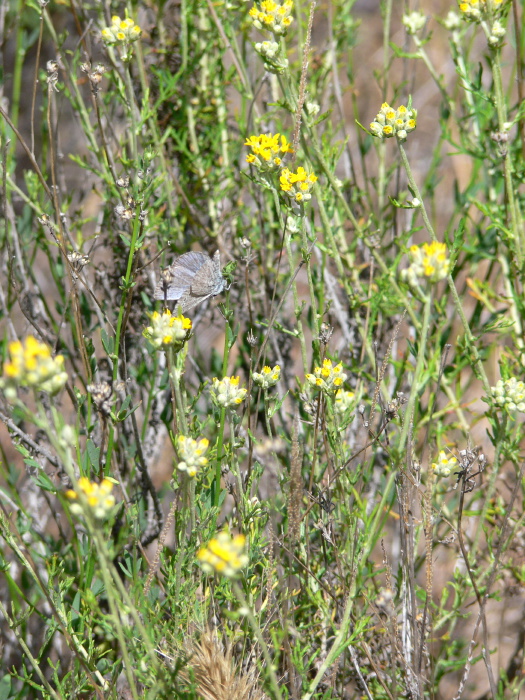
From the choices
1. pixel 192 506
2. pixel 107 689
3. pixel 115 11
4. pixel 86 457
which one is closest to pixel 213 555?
pixel 192 506

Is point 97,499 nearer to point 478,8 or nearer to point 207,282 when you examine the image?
point 207,282

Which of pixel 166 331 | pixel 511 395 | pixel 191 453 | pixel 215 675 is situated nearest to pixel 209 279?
pixel 166 331

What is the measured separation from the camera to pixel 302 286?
4.37 m

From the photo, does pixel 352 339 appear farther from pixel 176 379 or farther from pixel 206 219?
pixel 176 379

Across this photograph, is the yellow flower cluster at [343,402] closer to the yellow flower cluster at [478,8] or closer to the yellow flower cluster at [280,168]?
the yellow flower cluster at [280,168]

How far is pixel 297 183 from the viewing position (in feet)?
4.78

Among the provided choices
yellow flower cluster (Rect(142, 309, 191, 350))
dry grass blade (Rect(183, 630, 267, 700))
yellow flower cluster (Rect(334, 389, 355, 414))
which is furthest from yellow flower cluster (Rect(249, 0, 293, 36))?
dry grass blade (Rect(183, 630, 267, 700))

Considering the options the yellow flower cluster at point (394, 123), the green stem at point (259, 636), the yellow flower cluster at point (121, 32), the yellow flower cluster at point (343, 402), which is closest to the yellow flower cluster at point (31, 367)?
the green stem at point (259, 636)

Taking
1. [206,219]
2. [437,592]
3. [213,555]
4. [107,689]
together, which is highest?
[206,219]

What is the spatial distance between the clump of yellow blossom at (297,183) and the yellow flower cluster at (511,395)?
0.65 meters

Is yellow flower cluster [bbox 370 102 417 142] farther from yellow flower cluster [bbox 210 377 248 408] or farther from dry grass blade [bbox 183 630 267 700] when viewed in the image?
dry grass blade [bbox 183 630 267 700]

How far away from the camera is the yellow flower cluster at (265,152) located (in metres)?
1.45

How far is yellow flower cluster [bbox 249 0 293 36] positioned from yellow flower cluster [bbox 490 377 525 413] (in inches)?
38.5

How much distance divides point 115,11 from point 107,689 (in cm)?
212
